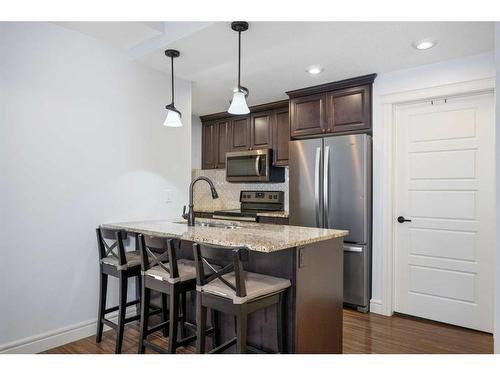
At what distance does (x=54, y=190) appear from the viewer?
247 centimetres

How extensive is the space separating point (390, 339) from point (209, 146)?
3621 millimetres

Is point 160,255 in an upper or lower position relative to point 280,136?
lower

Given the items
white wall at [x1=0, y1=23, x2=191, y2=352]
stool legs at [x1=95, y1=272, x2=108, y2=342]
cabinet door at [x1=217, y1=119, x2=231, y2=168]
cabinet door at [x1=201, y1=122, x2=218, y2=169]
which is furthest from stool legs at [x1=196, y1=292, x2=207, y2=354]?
cabinet door at [x1=201, y1=122, x2=218, y2=169]

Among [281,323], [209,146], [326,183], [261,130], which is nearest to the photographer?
[281,323]

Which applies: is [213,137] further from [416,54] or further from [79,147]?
[416,54]

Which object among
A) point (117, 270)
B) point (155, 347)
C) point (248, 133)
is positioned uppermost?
point (248, 133)

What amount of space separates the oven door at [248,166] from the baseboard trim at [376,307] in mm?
1908

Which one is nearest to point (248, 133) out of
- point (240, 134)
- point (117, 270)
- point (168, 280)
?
point (240, 134)

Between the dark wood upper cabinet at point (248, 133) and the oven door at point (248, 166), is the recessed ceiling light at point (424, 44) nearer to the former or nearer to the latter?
the dark wood upper cabinet at point (248, 133)

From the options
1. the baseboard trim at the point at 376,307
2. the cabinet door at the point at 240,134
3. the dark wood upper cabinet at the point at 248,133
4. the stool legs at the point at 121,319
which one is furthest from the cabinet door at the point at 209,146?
the stool legs at the point at 121,319

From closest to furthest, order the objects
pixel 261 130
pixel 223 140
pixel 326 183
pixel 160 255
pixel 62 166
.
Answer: pixel 160 255 < pixel 62 166 < pixel 326 183 < pixel 261 130 < pixel 223 140

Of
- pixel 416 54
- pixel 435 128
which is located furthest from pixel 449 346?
pixel 416 54

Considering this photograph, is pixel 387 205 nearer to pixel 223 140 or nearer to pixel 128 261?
pixel 128 261

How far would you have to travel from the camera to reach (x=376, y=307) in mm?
3270
